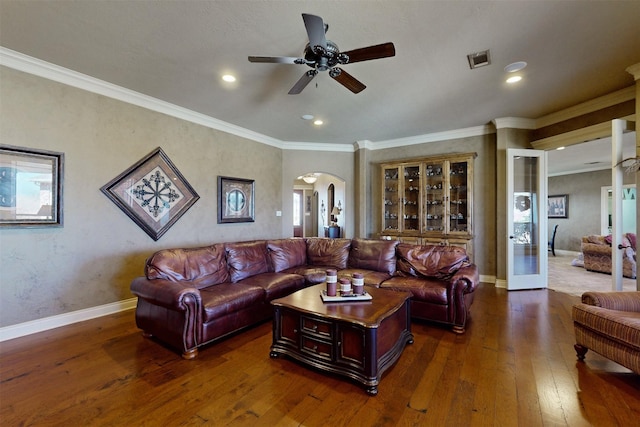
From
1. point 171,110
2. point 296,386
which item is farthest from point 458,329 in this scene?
point 171,110

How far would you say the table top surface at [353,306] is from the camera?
84.0 inches

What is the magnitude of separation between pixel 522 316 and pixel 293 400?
10.0 ft

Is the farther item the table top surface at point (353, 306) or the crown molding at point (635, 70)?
the crown molding at point (635, 70)

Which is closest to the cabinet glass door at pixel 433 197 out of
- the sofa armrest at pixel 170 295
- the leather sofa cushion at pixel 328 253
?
the leather sofa cushion at pixel 328 253

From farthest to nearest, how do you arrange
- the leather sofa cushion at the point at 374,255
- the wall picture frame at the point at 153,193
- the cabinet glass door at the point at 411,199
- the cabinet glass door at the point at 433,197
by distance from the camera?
the cabinet glass door at the point at 411,199
the cabinet glass door at the point at 433,197
the leather sofa cushion at the point at 374,255
the wall picture frame at the point at 153,193

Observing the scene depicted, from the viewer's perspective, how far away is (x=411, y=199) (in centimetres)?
573

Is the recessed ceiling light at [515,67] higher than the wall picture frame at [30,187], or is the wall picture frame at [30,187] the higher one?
the recessed ceiling light at [515,67]

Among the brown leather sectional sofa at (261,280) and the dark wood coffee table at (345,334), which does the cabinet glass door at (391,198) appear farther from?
the dark wood coffee table at (345,334)

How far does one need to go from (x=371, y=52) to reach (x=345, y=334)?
7.18 ft

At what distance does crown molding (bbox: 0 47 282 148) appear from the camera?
2.87 meters

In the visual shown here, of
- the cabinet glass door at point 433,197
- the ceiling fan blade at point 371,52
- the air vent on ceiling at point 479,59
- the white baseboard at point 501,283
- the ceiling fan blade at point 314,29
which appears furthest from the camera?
the cabinet glass door at point 433,197

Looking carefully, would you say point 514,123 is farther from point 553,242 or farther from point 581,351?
point 553,242

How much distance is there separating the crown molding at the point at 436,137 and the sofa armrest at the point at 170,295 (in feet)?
Answer: 15.8

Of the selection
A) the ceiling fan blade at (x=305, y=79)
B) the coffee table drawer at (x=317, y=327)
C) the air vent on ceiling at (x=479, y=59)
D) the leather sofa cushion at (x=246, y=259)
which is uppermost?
the air vent on ceiling at (x=479, y=59)
